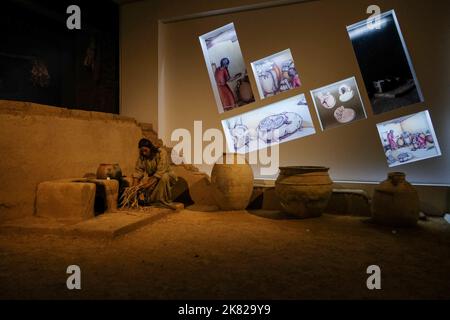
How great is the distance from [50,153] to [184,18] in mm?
4592

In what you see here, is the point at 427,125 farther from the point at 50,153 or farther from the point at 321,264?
the point at 50,153

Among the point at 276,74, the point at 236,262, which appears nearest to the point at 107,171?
the point at 236,262

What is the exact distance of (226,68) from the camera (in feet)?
24.7

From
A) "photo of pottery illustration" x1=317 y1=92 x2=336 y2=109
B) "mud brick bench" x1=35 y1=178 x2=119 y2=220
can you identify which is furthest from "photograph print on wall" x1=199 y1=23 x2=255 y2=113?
"mud brick bench" x1=35 y1=178 x2=119 y2=220

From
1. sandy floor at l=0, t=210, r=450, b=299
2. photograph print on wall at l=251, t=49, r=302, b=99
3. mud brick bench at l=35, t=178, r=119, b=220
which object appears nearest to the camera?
sandy floor at l=0, t=210, r=450, b=299

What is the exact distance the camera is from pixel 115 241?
378 cm

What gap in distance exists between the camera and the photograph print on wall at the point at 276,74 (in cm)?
688

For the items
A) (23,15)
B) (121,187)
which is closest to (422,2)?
(121,187)

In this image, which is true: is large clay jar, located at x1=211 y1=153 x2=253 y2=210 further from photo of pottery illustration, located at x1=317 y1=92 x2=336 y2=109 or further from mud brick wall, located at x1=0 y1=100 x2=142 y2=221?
photo of pottery illustration, located at x1=317 y1=92 x2=336 y2=109

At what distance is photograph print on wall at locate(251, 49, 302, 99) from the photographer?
6875 mm

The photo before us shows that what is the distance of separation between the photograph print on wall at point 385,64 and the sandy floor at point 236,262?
2579mm

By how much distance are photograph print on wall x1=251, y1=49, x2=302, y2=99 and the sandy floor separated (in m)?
3.37

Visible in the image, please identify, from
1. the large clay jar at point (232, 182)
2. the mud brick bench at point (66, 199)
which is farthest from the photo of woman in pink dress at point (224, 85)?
the mud brick bench at point (66, 199)

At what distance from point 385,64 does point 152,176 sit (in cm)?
477
